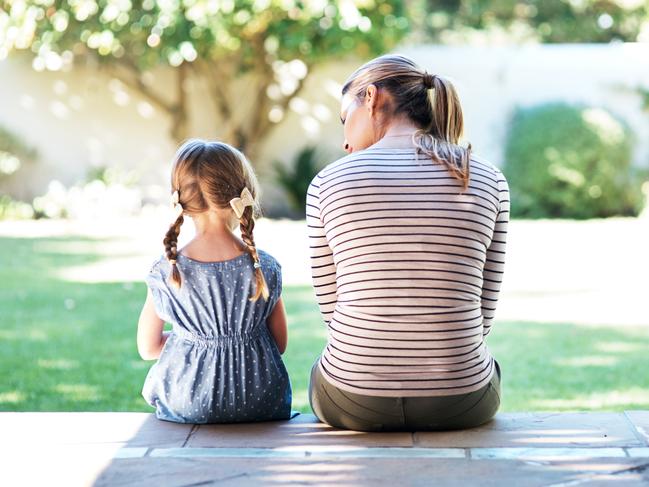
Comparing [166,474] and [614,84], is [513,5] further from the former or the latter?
[166,474]

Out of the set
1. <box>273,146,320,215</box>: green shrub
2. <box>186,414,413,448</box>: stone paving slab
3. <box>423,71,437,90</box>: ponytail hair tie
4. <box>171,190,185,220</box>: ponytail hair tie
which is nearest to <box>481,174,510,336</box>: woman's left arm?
<box>423,71,437,90</box>: ponytail hair tie

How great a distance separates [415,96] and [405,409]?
2.86 feet

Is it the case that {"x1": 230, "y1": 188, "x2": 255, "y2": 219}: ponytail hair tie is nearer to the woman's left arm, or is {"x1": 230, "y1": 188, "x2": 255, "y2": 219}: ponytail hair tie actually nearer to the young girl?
the young girl

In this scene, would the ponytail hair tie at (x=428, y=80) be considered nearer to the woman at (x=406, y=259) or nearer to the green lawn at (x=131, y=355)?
the woman at (x=406, y=259)

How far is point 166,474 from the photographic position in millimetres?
2604

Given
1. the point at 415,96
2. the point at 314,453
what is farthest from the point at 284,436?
the point at 415,96

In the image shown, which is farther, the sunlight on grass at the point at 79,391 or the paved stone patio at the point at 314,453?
the sunlight on grass at the point at 79,391

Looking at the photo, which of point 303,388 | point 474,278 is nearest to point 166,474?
point 474,278

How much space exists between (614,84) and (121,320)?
9.09 metres

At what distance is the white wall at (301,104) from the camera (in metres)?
13.8

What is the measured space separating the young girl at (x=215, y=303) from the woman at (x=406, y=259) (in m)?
0.22


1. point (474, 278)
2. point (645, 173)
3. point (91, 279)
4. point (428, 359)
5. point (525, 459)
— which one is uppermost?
point (474, 278)

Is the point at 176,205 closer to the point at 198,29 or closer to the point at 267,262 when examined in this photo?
the point at 267,262

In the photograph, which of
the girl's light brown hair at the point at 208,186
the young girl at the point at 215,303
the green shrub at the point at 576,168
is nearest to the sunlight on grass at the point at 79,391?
the young girl at the point at 215,303
